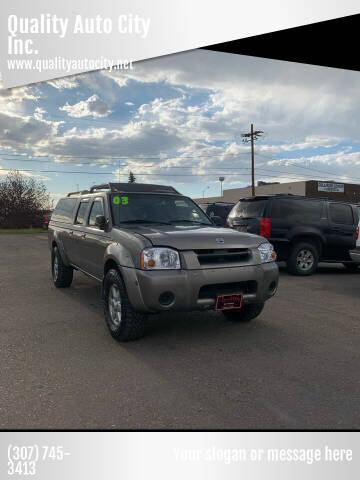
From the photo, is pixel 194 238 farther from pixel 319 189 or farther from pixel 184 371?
pixel 319 189

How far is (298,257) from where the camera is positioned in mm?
9188

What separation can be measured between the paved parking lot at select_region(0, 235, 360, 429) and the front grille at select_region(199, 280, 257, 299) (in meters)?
0.61

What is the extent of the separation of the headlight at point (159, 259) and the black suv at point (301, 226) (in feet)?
17.4

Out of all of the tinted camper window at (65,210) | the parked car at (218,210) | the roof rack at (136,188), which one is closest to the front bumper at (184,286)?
the roof rack at (136,188)

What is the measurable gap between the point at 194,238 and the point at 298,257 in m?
5.71

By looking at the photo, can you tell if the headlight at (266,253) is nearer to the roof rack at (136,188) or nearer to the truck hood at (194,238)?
the truck hood at (194,238)

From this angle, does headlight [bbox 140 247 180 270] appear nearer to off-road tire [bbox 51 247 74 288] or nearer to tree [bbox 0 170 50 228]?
off-road tire [bbox 51 247 74 288]

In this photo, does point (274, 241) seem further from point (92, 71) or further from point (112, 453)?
point (112, 453)

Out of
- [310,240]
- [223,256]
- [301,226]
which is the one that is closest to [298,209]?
[301,226]

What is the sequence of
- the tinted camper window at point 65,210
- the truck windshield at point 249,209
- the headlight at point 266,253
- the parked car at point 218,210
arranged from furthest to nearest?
the parked car at point 218,210 → the truck windshield at point 249,209 → the tinted camper window at point 65,210 → the headlight at point 266,253

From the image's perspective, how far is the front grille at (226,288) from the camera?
4.09 meters

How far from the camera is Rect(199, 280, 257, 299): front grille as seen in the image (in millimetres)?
4094

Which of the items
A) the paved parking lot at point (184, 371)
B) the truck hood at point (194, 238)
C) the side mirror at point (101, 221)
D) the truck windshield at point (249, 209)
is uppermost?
the truck windshield at point (249, 209)

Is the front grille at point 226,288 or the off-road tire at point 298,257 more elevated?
the front grille at point 226,288
